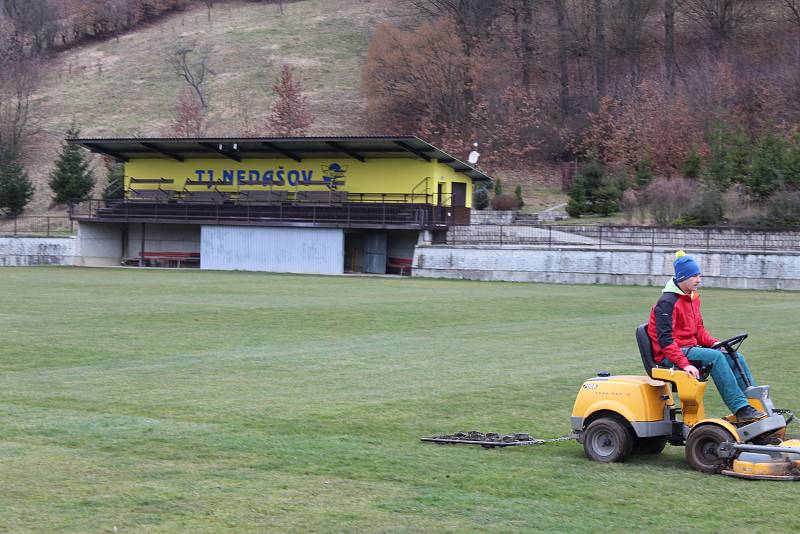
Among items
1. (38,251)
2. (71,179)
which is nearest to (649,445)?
(38,251)

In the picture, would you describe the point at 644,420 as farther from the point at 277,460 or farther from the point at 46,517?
the point at 46,517

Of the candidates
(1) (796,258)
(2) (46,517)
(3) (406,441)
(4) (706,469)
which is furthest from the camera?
(1) (796,258)

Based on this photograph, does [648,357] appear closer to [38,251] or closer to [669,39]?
[38,251]

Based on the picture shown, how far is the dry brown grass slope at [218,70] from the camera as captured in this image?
100562mm

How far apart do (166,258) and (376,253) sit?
1204cm

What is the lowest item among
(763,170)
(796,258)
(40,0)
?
(796,258)

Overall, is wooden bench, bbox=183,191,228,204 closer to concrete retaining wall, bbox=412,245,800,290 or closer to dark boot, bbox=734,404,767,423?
concrete retaining wall, bbox=412,245,800,290

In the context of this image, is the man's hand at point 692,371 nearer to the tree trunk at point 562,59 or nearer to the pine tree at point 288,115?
the pine tree at point 288,115

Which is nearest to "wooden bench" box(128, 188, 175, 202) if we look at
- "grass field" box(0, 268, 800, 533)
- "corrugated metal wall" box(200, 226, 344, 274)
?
"corrugated metal wall" box(200, 226, 344, 274)

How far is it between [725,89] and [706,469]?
72.8 m

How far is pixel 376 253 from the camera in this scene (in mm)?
52562

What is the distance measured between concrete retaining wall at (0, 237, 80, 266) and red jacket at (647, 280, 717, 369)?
50.3 meters

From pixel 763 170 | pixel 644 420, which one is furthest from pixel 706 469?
pixel 763 170

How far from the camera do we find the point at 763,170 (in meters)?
54.2
